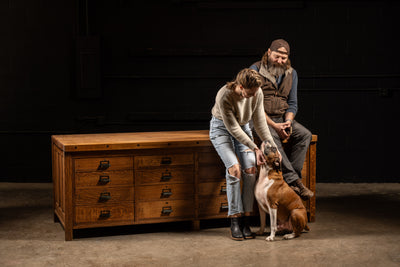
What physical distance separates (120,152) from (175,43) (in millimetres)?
2509

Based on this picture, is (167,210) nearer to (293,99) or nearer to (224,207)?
(224,207)

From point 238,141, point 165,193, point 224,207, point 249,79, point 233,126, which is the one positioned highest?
point 249,79

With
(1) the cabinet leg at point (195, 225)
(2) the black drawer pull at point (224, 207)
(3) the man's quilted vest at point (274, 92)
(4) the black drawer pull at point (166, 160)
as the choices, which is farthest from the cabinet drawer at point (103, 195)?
(3) the man's quilted vest at point (274, 92)

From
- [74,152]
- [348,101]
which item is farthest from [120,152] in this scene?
[348,101]

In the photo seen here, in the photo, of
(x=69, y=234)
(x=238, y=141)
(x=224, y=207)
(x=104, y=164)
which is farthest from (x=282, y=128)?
(x=69, y=234)

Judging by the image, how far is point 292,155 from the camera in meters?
→ 4.75

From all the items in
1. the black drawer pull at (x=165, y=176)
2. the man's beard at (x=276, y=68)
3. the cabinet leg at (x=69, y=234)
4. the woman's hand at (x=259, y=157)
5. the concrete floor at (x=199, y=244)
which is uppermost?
the man's beard at (x=276, y=68)

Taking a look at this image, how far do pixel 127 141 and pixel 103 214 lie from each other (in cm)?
61

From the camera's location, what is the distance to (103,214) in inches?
174

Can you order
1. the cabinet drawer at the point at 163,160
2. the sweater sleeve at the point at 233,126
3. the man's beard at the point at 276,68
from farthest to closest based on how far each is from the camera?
1. the man's beard at the point at 276,68
2. the cabinet drawer at the point at 163,160
3. the sweater sleeve at the point at 233,126

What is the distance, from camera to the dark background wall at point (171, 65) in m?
6.53

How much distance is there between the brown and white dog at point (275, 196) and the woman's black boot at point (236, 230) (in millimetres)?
220

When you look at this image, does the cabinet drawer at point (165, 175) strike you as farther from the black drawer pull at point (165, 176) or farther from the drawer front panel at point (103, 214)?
the drawer front panel at point (103, 214)

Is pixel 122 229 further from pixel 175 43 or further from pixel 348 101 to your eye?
pixel 348 101
